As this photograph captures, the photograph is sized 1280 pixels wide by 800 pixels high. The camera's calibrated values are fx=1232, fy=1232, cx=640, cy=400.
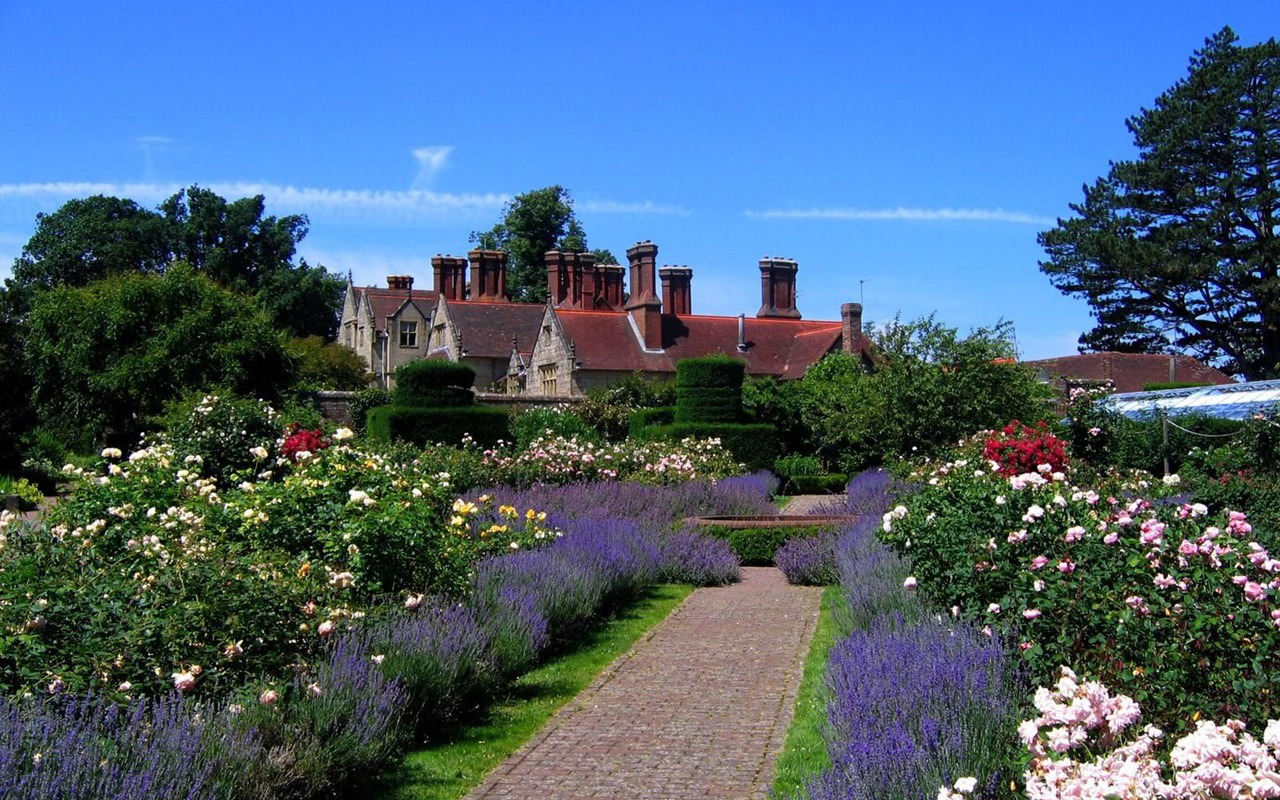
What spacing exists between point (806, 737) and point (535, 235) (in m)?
64.2

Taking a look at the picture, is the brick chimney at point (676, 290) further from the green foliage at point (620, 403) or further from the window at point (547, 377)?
the green foliage at point (620, 403)

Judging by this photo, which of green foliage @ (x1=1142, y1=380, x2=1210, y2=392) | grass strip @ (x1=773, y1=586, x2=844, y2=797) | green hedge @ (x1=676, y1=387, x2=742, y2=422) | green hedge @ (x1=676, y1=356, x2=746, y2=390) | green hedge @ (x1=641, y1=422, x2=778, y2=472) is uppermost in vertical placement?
green hedge @ (x1=676, y1=356, x2=746, y2=390)

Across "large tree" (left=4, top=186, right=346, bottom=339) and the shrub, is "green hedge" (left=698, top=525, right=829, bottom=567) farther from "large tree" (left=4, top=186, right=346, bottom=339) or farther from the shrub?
"large tree" (left=4, top=186, right=346, bottom=339)

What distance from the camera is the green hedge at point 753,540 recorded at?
573 inches

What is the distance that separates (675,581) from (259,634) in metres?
7.73

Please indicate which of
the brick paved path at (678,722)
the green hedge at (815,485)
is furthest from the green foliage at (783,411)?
the brick paved path at (678,722)

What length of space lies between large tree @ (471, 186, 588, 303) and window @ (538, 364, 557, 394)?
726 inches

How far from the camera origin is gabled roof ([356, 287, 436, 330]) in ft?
209

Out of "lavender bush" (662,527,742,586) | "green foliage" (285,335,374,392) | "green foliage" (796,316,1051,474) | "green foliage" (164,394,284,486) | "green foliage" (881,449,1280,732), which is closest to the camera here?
"green foliage" (881,449,1280,732)

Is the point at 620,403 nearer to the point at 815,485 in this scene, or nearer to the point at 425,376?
the point at 425,376

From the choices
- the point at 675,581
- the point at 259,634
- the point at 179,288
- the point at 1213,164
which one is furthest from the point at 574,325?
the point at 259,634

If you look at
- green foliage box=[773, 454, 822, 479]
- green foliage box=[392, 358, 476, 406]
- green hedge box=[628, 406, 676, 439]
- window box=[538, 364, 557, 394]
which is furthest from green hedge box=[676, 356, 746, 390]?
window box=[538, 364, 557, 394]

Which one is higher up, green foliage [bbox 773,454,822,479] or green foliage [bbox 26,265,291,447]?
green foliage [bbox 26,265,291,447]

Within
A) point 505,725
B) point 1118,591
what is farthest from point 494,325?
point 1118,591
